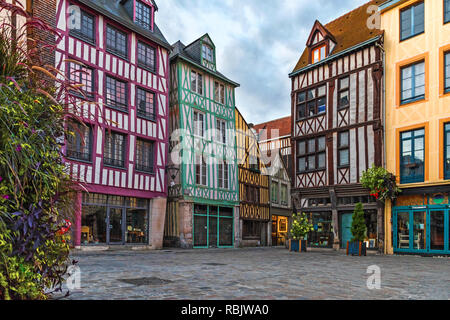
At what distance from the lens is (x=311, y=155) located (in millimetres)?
19344

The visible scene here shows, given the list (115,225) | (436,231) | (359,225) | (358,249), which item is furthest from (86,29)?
(436,231)

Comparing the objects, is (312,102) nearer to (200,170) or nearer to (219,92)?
(219,92)

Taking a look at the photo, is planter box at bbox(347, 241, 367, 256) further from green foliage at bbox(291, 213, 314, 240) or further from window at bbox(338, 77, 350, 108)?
window at bbox(338, 77, 350, 108)

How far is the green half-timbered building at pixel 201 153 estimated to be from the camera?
63.4 feet

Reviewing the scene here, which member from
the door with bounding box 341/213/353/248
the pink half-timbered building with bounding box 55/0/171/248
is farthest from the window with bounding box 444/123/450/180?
the pink half-timbered building with bounding box 55/0/171/248

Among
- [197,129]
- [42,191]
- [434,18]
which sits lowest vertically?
[42,191]

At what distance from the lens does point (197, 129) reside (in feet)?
67.6

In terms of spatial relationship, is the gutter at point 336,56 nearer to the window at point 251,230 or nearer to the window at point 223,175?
the window at point 223,175

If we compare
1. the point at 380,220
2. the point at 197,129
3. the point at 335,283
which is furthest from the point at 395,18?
the point at 335,283

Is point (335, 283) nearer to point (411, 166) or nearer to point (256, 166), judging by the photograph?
point (411, 166)

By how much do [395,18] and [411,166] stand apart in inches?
243

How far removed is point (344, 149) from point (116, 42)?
10.7 meters

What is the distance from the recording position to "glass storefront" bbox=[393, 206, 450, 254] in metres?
14.4

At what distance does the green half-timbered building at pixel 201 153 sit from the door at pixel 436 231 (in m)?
10.0
